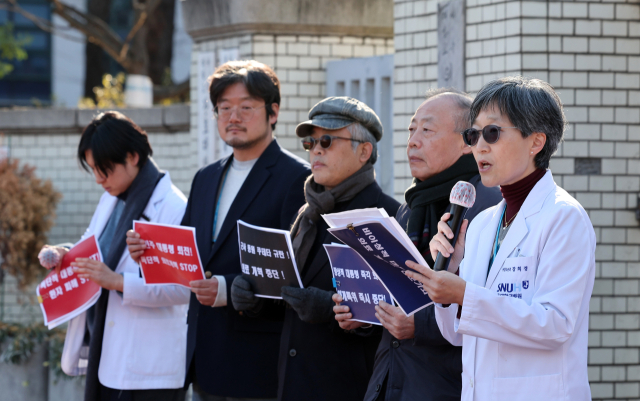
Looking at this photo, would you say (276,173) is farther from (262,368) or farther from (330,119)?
(262,368)

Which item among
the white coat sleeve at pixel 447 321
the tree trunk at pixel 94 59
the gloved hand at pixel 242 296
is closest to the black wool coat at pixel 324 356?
the gloved hand at pixel 242 296

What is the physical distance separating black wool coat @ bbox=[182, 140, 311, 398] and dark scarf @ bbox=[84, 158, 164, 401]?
1.17ft

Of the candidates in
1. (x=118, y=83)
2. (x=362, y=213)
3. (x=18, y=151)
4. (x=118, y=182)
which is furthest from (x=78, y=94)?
(x=362, y=213)

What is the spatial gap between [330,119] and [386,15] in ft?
15.8

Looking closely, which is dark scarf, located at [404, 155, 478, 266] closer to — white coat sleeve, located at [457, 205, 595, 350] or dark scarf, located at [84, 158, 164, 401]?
white coat sleeve, located at [457, 205, 595, 350]

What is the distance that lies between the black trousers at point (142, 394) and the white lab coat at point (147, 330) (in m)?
0.05

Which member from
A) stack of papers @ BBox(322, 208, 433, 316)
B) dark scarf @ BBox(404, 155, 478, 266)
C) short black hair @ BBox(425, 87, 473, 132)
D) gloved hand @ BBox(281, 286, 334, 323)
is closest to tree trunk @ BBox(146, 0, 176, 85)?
gloved hand @ BBox(281, 286, 334, 323)

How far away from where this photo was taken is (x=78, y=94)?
30.1 meters

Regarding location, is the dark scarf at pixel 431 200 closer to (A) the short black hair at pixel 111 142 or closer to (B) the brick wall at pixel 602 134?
(A) the short black hair at pixel 111 142

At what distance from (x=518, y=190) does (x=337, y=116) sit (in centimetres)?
133

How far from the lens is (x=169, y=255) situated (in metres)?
4.23

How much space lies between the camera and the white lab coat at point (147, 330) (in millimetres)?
4547

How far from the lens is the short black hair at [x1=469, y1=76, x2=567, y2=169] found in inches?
104

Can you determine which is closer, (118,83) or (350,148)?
(350,148)
